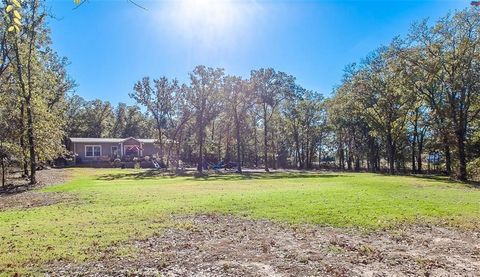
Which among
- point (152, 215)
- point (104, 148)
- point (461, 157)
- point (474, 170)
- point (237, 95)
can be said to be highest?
point (237, 95)

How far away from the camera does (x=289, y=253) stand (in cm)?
786

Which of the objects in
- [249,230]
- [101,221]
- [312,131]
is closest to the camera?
[249,230]

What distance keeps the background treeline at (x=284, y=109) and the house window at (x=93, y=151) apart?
4952 mm

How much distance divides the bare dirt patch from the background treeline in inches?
755

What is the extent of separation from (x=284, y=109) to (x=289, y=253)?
63.0 metres

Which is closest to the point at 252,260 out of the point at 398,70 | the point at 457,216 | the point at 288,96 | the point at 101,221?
the point at 101,221

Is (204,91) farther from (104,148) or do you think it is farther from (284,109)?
(284,109)

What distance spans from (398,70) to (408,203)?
941 inches

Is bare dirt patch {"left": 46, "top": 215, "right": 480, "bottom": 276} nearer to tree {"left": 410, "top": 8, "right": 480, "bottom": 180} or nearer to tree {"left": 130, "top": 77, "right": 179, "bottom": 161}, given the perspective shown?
tree {"left": 410, "top": 8, "right": 480, "bottom": 180}

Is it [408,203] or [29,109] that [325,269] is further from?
[29,109]

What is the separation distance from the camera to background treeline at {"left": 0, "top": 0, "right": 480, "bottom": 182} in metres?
25.8

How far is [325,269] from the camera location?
269 inches

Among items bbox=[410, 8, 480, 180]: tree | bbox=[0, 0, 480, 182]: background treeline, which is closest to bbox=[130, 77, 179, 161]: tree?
bbox=[0, 0, 480, 182]: background treeline

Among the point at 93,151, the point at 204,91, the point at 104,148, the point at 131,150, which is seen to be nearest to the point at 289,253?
the point at 204,91
